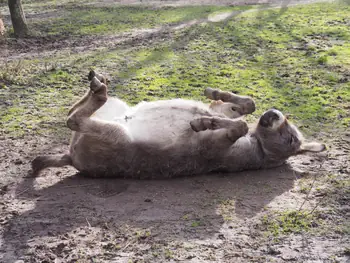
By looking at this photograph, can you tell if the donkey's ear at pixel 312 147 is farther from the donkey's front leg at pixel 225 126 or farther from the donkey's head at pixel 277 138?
the donkey's front leg at pixel 225 126

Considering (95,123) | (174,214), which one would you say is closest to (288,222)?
(174,214)

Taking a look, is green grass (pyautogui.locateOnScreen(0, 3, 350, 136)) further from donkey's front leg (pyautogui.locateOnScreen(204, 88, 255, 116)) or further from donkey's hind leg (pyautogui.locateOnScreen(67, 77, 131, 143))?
donkey's hind leg (pyautogui.locateOnScreen(67, 77, 131, 143))

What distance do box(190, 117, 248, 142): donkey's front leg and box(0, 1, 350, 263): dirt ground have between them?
0.53 meters

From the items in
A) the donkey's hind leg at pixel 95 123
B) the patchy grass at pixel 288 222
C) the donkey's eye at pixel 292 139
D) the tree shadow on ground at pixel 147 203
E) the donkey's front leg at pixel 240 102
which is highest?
the donkey's hind leg at pixel 95 123

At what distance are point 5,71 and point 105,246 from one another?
4.98 metres

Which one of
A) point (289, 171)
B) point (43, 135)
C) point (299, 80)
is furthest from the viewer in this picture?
point (299, 80)

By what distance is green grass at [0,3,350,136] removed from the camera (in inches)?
261

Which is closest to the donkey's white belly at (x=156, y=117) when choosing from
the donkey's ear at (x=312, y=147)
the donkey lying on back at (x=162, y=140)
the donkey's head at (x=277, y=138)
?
the donkey lying on back at (x=162, y=140)

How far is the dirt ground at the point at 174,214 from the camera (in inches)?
148

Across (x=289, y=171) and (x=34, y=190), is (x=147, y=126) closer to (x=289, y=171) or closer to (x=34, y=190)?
(x=34, y=190)

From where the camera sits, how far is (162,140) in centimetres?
473

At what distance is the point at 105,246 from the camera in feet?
12.6

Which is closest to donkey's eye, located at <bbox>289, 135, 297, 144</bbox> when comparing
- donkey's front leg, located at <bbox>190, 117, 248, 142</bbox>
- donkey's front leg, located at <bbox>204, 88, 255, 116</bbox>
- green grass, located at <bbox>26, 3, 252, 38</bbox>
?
donkey's front leg, located at <bbox>204, 88, 255, 116</bbox>

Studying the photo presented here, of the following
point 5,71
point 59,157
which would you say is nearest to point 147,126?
point 59,157
